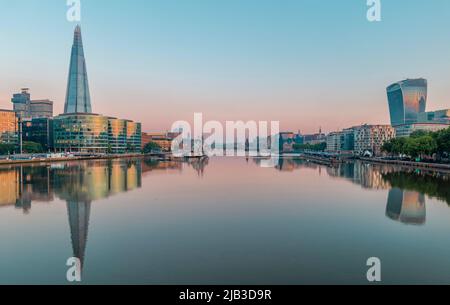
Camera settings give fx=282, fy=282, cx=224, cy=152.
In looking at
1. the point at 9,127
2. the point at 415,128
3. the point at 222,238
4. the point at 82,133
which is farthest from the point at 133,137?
the point at 222,238

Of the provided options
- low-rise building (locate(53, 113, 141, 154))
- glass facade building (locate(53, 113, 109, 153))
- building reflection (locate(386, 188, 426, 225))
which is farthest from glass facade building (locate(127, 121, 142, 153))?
building reflection (locate(386, 188, 426, 225))

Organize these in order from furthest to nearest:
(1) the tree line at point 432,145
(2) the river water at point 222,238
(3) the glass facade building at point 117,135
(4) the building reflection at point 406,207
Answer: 1. (3) the glass facade building at point 117,135
2. (1) the tree line at point 432,145
3. (4) the building reflection at point 406,207
4. (2) the river water at point 222,238

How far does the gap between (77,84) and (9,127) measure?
1782 inches

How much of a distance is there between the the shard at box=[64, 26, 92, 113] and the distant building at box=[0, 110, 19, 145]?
30212 mm

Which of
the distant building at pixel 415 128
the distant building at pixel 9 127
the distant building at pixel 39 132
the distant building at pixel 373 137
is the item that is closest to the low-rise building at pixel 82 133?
the distant building at pixel 39 132

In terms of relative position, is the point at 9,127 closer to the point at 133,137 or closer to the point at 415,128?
the point at 133,137

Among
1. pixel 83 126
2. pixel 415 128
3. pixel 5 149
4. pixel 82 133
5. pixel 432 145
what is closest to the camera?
pixel 432 145

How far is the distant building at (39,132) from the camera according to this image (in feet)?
470

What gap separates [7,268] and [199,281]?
28.8 feet

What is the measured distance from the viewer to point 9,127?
4862 inches

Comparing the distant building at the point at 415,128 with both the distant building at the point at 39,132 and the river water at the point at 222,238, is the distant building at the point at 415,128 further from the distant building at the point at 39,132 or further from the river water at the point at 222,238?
the distant building at the point at 39,132

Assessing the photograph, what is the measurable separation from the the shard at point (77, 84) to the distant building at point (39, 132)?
45.9 ft
